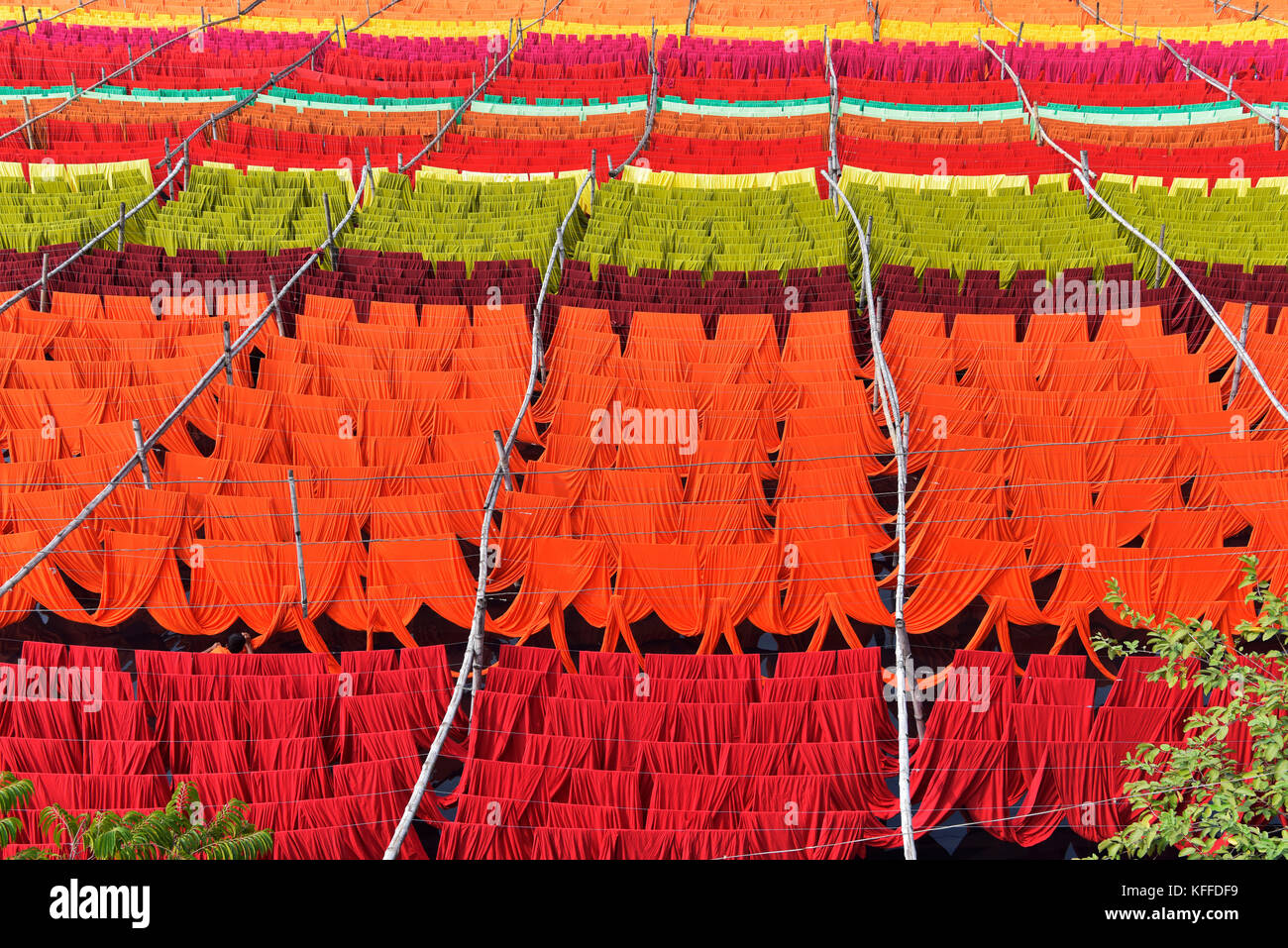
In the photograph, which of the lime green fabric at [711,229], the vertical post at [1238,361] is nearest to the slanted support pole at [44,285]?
the lime green fabric at [711,229]

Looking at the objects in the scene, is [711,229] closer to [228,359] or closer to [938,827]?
[228,359]

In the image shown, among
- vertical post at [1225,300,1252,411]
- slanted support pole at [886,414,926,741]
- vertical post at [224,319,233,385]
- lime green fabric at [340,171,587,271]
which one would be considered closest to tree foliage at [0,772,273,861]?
slanted support pole at [886,414,926,741]

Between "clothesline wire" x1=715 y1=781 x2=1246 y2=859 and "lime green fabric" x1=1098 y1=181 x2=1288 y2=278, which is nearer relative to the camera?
"clothesline wire" x1=715 y1=781 x2=1246 y2=859

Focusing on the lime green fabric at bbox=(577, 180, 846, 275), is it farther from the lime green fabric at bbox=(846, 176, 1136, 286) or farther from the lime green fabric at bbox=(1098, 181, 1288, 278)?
the lime green fabric at bbox=(1098, 181, 1288, 278)

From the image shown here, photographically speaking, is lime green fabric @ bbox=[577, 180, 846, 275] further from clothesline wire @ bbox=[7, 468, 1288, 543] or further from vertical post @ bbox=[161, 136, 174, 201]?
vertical post @ bbox=[161, 136, 174, 201]

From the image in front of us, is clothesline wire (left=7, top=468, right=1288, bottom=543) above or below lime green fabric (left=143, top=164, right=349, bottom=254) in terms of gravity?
below

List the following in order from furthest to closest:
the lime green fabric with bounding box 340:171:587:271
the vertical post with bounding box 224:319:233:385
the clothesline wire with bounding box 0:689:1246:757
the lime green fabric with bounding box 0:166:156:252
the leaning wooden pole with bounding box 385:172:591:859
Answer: the lime green fabric with bounding box 0:166:156:252, the lime green fabric with bounding box 340:171:587:271, the vertical post with bounding box 224:319:233:385, the clothesline wire with bounding box 0:689:1246:757, the leaning wooden pole with bounding box 385:172:591:859

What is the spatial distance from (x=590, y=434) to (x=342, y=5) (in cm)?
4428

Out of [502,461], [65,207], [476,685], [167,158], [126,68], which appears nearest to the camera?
[476,685]

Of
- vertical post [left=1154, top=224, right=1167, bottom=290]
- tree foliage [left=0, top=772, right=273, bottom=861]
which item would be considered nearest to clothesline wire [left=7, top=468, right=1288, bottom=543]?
tree foliage [left=0, top=772, right=273, bottom=861]

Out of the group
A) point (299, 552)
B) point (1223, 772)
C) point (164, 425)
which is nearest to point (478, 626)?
point (299, 552)

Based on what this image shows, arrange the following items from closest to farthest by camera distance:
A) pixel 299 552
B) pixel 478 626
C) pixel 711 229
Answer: pixel 478 626
pixel 299 552
pixel 711 229

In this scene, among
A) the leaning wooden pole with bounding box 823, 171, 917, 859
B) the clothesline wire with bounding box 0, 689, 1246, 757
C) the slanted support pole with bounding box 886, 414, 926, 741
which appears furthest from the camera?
the slanted support pole with bounding box 886, 414, 926, 741

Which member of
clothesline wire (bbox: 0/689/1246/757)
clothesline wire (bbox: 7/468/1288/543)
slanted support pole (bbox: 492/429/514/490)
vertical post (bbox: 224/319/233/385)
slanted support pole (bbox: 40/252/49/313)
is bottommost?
clothesline wire (bbox: 0/689/1246/757)
